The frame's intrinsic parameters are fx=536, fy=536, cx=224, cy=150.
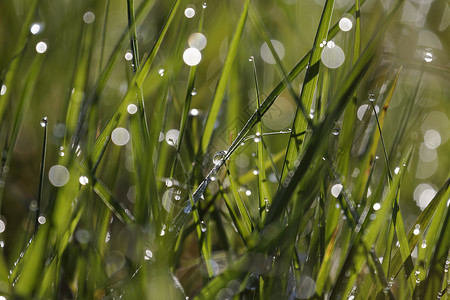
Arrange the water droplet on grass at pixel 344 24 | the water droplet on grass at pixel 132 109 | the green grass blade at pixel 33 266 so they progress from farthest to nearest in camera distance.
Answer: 1. the water droplet on grass at pixel 344 24
2. the water droplet on grass at pixel 132 109
3. the green grass blade at pixel 33 266

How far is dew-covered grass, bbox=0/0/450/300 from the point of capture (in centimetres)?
51

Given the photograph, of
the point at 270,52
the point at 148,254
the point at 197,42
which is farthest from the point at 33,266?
the point at 270,52

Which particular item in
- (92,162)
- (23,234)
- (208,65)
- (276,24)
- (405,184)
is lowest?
(23,234)

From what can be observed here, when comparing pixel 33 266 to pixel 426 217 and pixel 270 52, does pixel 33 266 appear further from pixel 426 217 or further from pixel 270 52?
pixel 270 52

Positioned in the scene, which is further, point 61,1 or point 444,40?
point 444,40

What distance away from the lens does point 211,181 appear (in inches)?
27.9

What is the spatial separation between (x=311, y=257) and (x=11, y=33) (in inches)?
27.4

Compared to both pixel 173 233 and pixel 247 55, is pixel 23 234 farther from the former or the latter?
pixel 247 55

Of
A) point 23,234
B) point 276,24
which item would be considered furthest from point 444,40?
point 23,234

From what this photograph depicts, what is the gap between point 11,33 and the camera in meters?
0.97

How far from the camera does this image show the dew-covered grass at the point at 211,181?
505 millimetres

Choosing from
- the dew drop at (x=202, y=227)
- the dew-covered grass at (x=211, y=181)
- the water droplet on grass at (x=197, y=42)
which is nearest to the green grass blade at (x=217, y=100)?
the dew-covered grass at (x=211, y=181)

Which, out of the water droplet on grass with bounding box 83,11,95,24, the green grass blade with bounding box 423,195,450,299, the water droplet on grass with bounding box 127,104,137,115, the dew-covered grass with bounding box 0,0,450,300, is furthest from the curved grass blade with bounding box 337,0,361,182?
the water droplet on grass with bounding box 83,11,95,24

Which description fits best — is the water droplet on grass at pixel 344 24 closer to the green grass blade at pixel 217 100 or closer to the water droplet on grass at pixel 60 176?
the green grass blade at pixel 217 100
